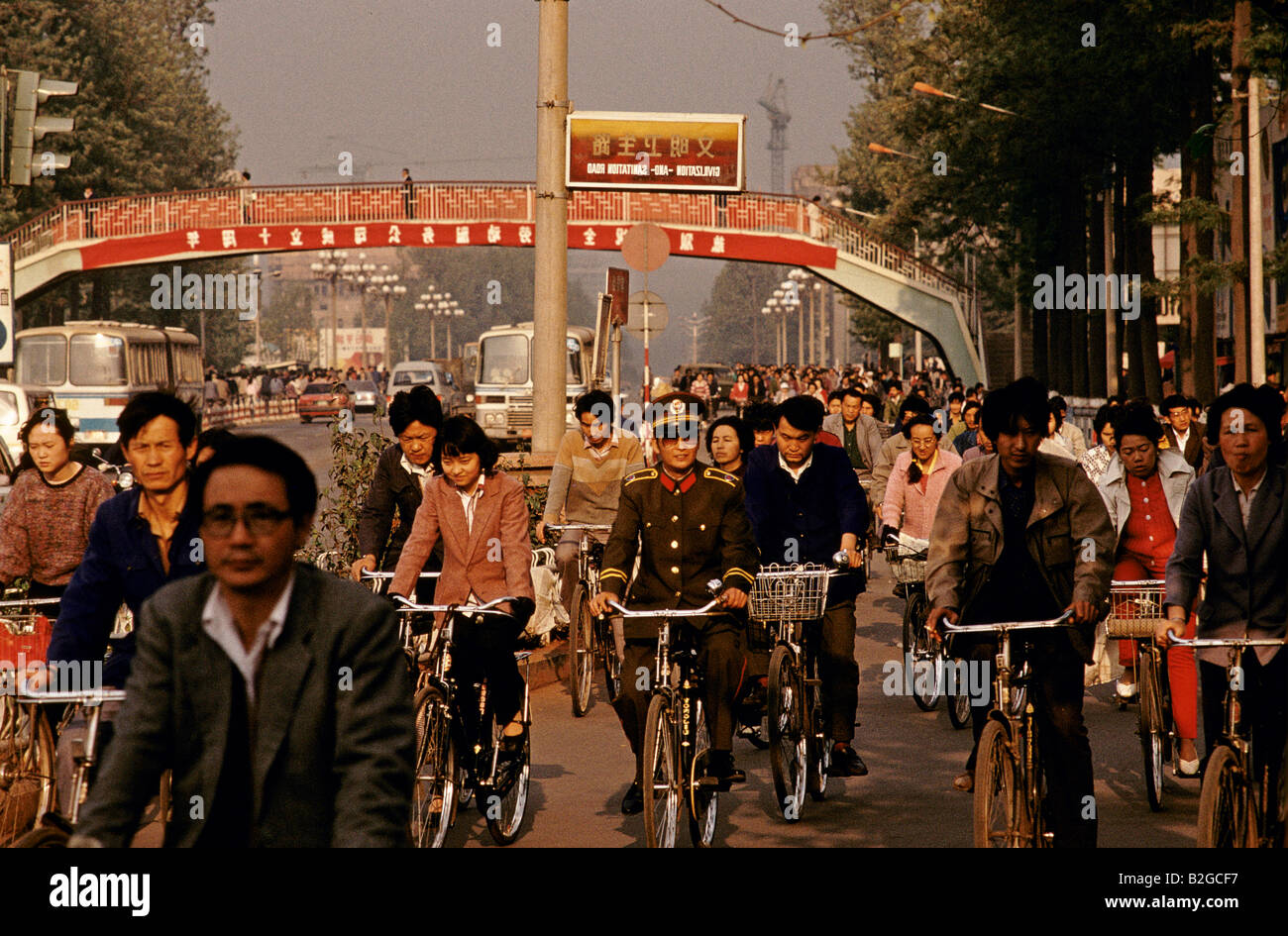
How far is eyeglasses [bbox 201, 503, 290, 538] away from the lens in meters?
3.24

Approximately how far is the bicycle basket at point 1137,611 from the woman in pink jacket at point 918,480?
2.79 metres

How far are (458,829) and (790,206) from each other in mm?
37860

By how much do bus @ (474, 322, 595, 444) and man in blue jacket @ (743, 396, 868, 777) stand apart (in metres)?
30.4

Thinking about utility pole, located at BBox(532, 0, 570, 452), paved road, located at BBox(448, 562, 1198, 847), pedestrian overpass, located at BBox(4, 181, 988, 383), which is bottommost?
paved road, located at BBox(448, 562, 1198, 847)

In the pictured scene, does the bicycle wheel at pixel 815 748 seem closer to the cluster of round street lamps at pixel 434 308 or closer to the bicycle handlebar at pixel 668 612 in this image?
the bicycle handlebar at pixel 668 612

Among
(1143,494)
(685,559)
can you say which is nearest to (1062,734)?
(685,559)

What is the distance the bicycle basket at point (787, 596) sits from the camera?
24.4ft

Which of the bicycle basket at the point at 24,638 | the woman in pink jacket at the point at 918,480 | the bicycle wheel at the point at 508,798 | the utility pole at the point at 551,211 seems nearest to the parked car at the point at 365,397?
the utility pole at the point at 551,211

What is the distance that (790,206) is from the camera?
1747 inches

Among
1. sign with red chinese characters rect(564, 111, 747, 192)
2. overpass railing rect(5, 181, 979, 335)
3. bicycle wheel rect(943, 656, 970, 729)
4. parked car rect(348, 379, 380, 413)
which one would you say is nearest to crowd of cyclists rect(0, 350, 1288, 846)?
bicycle wheel rect(943, 656, 970, 729)

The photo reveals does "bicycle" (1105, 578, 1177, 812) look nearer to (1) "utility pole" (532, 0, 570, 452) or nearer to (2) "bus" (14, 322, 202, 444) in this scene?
(1) "utility pole" (532, 0, 570, 452)

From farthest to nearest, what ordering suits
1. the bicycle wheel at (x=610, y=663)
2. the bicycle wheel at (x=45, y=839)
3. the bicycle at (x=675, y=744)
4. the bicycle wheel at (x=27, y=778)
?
1. the bicycle wheel at (x=610, y=663)
2. the bicycle at (x=675, y=744)
3. the bicycle wheel at (x=27, y=778)
4. the bicycle wheel at (x=45, y=839)

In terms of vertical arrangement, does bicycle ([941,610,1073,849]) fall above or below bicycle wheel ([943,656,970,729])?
above
